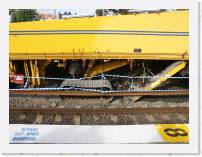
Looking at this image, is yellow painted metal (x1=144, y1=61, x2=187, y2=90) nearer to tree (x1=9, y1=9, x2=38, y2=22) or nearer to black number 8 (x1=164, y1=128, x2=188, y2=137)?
black number 8 (x1=164, y1=128, x2=188, y2=137)

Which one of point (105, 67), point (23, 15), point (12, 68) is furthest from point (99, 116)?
point (23, 15)

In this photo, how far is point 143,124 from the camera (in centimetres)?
318

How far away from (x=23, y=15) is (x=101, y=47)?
0.64 meters

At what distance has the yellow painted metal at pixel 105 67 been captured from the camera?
330 centimetres

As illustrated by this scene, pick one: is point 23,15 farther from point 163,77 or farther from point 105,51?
point 163,77

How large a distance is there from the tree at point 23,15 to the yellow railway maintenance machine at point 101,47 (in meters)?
0.05

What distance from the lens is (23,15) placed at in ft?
10.00

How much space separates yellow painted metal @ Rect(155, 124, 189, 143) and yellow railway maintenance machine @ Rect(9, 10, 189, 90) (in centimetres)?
37

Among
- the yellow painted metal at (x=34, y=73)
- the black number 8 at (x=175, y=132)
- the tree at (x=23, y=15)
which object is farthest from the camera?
the yellow painted metal at (x=34, y=73)

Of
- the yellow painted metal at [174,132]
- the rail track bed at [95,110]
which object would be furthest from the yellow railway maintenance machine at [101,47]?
the yellow painted metal at [174,132]

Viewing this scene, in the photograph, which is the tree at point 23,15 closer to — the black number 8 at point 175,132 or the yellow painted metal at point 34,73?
the yellow painted metal at point 34,73

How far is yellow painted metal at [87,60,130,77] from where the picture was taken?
330 cm

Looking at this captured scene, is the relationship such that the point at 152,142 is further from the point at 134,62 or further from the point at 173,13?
the point at 173,13

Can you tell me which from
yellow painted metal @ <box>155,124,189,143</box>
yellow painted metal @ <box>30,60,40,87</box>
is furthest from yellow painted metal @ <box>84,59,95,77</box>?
yellow painted metal @ <box>155,124,189,143</box>
